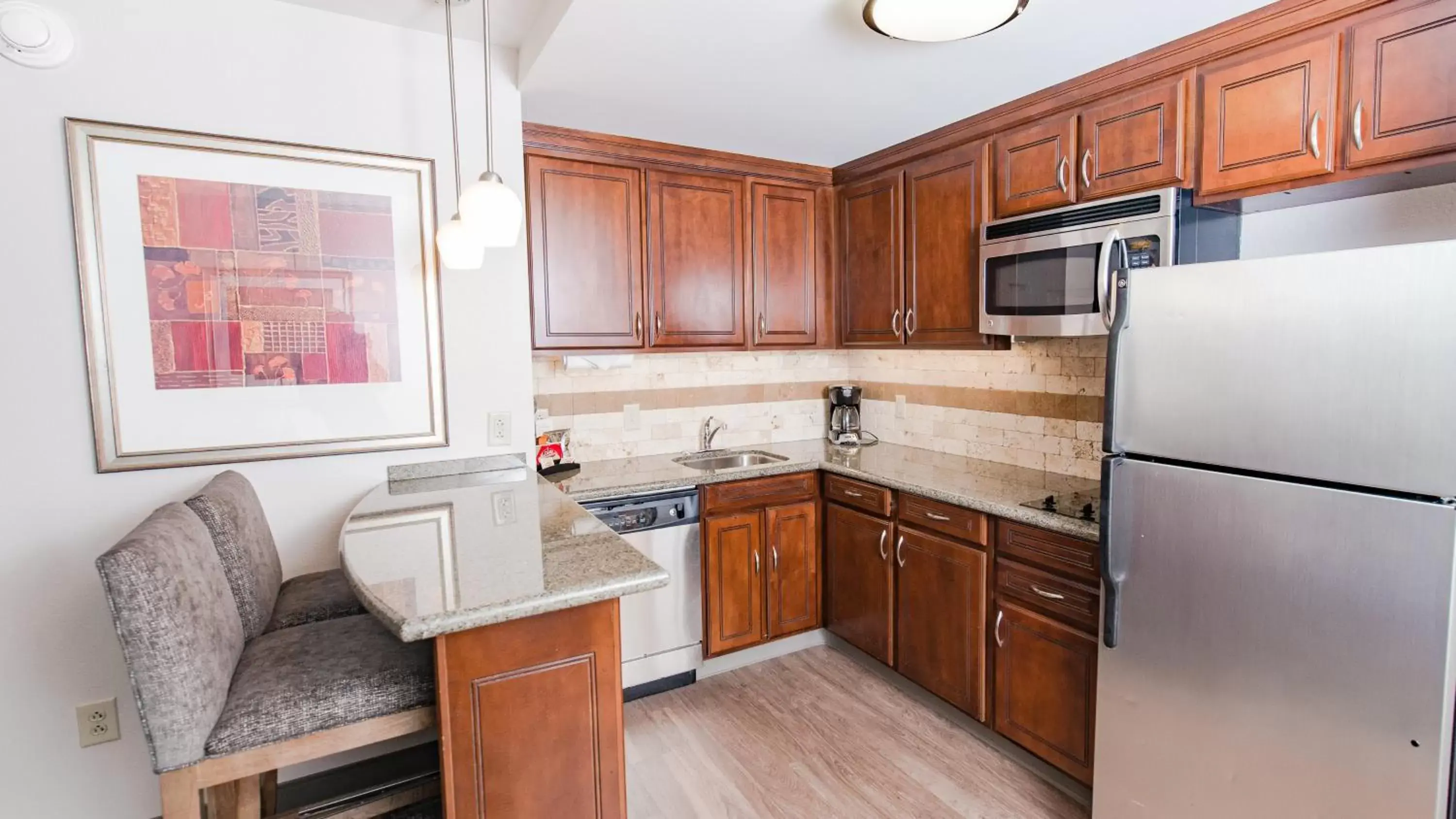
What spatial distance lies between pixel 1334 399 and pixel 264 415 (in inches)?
109

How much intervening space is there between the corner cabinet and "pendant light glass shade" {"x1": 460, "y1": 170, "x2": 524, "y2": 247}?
1375mm

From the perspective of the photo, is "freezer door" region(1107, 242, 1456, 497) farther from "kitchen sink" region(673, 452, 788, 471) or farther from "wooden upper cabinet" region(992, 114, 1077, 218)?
"kitchen sink" region(673, 452, 788, 471)

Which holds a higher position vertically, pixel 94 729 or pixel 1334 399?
pixel 1334 399

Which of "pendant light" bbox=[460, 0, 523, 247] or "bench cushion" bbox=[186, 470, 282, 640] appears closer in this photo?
"bench cushion" bbox=[186, 470, 282, 640]

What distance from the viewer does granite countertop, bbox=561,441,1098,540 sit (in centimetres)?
222

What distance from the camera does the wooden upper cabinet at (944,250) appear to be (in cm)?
264


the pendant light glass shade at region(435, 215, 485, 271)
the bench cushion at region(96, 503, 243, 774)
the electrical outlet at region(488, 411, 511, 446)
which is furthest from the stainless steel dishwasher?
the bench cushion at region(96, 503, 243, 774)

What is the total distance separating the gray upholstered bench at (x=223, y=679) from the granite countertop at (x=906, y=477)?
1.16 metres

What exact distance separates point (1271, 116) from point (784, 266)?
192 centimetres

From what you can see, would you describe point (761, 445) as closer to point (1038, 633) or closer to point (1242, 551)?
point (1038, 633)

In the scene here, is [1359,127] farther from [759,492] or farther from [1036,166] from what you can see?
[759,492]

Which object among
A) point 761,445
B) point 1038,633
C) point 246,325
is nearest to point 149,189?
point 246,325

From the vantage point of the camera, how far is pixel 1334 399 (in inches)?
54.0

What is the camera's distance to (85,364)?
1.84 metres
